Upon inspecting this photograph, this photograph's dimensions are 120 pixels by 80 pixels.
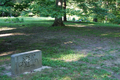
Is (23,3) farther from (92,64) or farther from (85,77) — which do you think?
(85,77)

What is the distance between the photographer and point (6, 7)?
8.46m

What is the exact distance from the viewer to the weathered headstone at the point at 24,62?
4746 millimetres

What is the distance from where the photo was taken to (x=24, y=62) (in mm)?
5016

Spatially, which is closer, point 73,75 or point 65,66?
point 73,75

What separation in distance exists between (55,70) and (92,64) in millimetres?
1661

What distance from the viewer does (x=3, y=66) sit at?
5.68m

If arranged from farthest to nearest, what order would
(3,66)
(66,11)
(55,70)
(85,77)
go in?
(66,11) < (3,66) < (55,70) < (85,77)

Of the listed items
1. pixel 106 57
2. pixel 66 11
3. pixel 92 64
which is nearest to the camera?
pixel 92 64

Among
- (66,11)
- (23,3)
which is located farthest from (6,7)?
(66,11)

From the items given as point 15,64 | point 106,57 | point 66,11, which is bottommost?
point 106,57

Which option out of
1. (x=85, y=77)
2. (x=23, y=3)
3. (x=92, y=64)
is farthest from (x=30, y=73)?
(x=23, y=3)

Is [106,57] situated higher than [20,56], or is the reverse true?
[20,56]

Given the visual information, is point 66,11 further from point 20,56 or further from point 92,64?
point 20,56

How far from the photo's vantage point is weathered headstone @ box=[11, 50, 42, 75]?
187 inches
